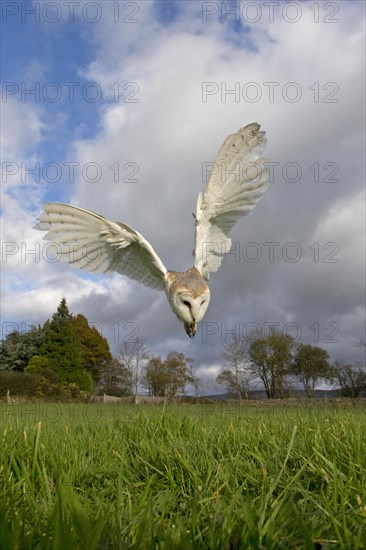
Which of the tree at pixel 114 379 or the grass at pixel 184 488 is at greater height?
the tree at pixel 114 379

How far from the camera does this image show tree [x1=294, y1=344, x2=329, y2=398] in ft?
172

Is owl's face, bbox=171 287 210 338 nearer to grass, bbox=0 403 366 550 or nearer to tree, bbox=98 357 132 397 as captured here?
grass, bbox=0 403 366 550

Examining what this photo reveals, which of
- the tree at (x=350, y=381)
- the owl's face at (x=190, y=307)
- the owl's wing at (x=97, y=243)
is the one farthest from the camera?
the tree at (x=350, y=381)

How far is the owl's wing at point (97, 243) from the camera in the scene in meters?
5.96

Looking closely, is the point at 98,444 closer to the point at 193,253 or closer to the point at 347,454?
the point at 347,454

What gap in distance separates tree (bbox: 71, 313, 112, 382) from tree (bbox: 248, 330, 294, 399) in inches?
793

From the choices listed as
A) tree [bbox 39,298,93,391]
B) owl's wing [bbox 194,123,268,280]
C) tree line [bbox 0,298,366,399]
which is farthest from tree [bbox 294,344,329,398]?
owl's wing [bbox 194,123,268,280]

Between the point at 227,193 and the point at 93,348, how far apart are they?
5615 centimetres

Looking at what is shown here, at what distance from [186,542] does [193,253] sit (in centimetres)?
486

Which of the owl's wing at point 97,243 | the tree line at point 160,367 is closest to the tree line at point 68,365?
the tree line at point 160,367

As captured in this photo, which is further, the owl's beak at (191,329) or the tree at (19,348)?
the tree at (19,348)

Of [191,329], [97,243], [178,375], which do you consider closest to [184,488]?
[191,329]

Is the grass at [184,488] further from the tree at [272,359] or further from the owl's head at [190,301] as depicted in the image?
the tree at [272,359]

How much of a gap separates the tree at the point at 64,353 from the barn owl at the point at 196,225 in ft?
133
